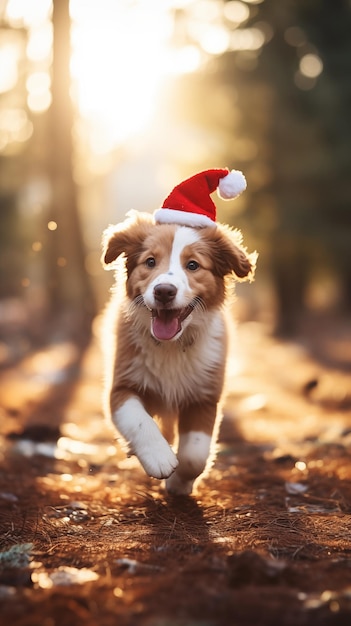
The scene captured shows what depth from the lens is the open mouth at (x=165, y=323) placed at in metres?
4.50

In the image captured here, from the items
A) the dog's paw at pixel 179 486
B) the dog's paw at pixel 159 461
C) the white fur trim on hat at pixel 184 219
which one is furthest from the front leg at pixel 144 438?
the white fur trim on hat at pixel 184 219

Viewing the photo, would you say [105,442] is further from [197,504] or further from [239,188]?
[239,188]

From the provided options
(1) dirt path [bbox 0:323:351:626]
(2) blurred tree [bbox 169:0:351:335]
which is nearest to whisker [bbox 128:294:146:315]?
(1) dirt path [bbox 0:323:351:626]

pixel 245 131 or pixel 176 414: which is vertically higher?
pixel 245 131

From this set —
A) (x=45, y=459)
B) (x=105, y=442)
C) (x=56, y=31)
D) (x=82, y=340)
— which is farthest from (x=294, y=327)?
(x=45, y=459)

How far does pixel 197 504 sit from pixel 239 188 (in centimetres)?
222

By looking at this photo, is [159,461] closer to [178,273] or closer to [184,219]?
[178,273]

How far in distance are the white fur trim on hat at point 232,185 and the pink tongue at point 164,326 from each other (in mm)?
1135

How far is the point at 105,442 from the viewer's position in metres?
7.16

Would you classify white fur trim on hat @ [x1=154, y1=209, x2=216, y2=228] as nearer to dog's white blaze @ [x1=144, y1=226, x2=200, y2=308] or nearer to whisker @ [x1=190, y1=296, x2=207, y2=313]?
dog's white blaze @ [x1=144, y1=226, x2=200, y2=308]

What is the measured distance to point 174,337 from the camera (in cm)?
453

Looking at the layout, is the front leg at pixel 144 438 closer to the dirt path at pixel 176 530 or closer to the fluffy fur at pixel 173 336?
the fluffy fur at pixel 173 336

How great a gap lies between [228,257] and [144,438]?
1.41 metres

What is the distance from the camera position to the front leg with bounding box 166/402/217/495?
460 cm
